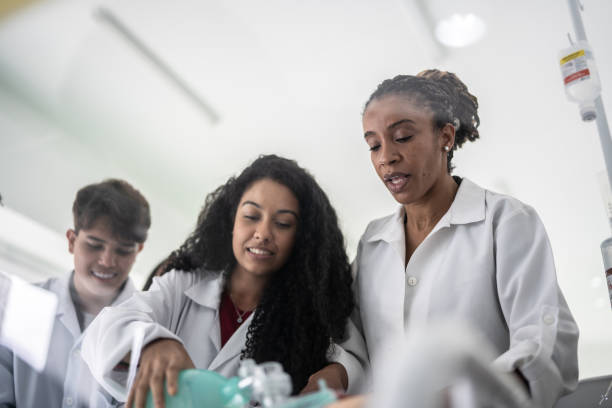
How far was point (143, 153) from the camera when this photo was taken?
1539 mm

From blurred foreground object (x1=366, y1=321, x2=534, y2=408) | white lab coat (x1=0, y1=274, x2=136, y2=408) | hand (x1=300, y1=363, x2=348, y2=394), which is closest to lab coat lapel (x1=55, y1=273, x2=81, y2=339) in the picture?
white lab coat (x1=0, y1=274, x2=136, y2=408)

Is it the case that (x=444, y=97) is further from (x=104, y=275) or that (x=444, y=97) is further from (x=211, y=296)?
(x=104, y=275)

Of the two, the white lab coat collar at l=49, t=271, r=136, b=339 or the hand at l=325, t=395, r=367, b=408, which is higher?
the white lab coat collar at l=49, t=271, r=136, b=339

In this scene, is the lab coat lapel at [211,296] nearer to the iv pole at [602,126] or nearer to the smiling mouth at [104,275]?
the smiling mouth at [104,275]

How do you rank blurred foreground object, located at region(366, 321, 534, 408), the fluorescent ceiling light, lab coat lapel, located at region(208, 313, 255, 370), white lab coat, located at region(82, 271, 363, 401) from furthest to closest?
the fluorescent ceiling light
lab coat lapel, located at region(208, 313, 255, 370)
white lab coat, located at region(82, 271, 363, 401)
blurred foreground object, located at region(366, 321, 534, 408)

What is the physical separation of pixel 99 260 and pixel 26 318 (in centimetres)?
21

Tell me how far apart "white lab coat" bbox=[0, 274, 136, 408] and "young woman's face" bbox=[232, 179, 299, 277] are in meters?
0.39

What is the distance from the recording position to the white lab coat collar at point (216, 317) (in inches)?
40.3

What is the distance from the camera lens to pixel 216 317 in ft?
3.57

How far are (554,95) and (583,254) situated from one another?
367mm

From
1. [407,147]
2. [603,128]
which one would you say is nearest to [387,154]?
[407,147]

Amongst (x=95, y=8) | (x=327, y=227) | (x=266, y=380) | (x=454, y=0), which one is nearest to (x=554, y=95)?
(x=454, y=0)

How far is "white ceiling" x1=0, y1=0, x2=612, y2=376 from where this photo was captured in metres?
1.19

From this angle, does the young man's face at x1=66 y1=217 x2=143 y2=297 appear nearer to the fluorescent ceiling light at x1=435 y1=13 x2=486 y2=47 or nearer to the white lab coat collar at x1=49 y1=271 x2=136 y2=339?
the white lab coat collar at x1=49 y1=271 x2=136 y2=339
